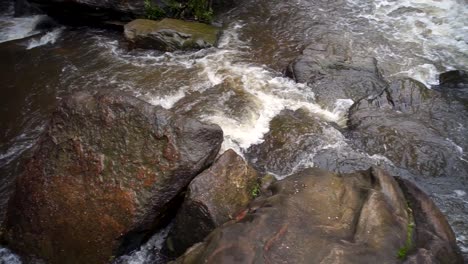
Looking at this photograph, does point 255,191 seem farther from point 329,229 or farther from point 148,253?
point 148,253

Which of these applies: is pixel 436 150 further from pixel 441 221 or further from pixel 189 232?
pixel 189 232

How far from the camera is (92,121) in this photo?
549 centimetres

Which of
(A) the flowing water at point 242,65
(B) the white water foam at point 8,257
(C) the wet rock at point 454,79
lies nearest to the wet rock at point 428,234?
(A) the flowing water at point 242,65

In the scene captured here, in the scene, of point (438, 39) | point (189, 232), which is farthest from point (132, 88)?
point (438, 39)

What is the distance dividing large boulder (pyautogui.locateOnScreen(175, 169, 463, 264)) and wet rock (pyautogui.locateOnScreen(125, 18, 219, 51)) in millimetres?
5482

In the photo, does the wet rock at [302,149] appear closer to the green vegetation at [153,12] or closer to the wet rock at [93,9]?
the green vegetation at [153,12]

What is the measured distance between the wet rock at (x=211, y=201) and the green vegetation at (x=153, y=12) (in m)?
6.06

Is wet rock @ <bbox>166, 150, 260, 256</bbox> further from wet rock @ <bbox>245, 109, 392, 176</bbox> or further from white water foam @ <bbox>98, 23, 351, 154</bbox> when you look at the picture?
white water foam @ <bbox>98, 23, 351, 154</bbox>

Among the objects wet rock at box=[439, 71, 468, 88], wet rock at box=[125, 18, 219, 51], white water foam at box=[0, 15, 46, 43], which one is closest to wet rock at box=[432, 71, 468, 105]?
wet rock at box=[439, 71, 468, 88]

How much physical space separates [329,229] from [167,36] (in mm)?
6607

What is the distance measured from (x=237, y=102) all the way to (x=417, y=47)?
4.59m

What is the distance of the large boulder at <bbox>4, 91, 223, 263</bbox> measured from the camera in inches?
200

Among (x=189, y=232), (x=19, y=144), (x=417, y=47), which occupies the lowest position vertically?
(x=19, y=144)

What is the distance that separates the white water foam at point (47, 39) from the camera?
1002 centimetres
